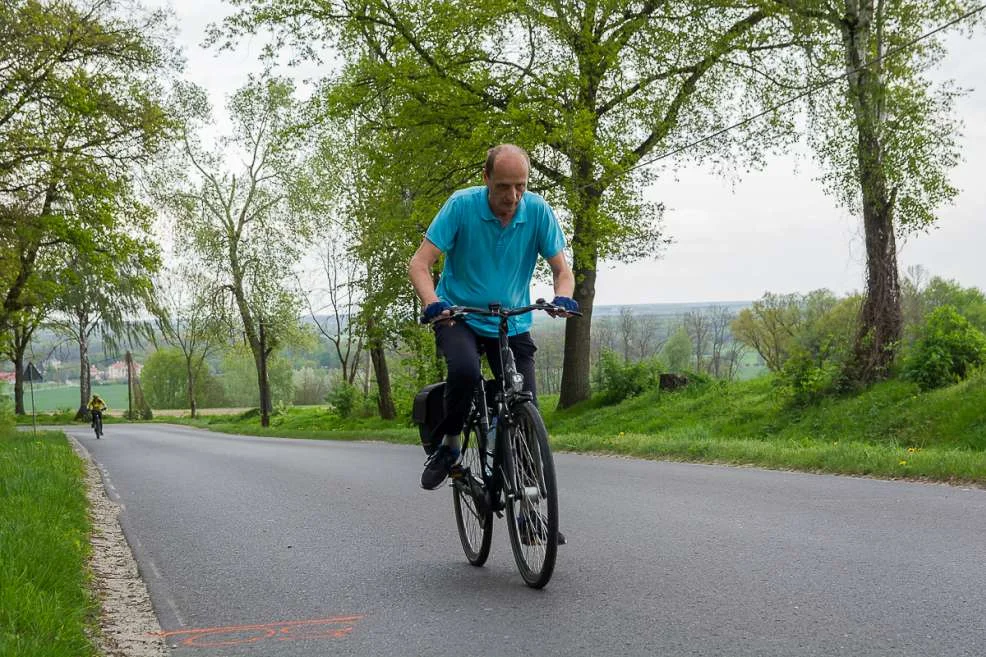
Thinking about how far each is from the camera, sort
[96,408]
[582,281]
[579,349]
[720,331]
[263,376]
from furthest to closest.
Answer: [720,331] → [263,376] → [96,408] → [579,349] → [582,281]

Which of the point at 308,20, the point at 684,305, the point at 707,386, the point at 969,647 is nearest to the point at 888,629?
the point at 969,647

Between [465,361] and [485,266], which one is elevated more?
[485,266]

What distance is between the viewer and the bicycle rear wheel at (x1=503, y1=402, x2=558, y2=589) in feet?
14.0

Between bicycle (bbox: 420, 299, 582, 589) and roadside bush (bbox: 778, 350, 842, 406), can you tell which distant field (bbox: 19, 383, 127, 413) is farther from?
bicycle (bbox: 420, 299, 582, 589)

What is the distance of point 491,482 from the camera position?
4855mm

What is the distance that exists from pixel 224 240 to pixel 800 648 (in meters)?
41.9

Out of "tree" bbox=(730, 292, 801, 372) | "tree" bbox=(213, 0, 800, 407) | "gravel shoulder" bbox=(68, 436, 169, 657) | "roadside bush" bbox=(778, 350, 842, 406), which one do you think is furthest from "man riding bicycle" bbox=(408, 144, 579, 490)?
"tree" bbox=(730, 292, 801, 372)

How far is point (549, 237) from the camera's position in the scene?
16.2ft

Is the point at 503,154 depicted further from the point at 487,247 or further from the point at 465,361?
the point at 465,361

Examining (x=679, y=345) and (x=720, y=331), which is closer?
(x=720, y=331)

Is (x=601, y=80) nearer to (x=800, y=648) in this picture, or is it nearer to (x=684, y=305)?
(x=800, y=648)

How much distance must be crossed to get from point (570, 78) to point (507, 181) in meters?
16.5

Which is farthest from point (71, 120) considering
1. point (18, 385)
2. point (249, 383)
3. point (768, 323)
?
point (249, 383)

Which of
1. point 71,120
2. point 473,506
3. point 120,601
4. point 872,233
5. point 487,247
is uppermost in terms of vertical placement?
point 71,120
